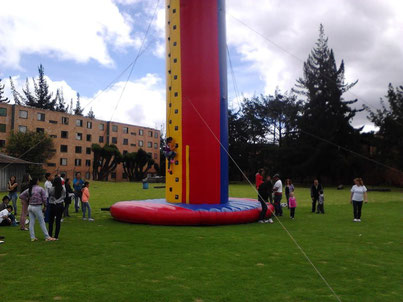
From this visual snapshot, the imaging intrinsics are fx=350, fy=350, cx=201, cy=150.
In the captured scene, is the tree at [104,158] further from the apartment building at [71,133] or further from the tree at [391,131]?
the tree at [391,131]

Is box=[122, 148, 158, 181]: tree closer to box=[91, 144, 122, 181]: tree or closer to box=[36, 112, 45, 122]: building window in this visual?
box=[91, 144, 122, 181]: tree

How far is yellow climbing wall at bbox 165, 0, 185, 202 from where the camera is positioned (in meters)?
12.2

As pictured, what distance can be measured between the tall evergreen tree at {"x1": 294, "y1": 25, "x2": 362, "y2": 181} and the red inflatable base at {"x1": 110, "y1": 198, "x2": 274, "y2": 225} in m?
30.6

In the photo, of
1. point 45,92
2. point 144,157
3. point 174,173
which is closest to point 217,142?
point 174,173

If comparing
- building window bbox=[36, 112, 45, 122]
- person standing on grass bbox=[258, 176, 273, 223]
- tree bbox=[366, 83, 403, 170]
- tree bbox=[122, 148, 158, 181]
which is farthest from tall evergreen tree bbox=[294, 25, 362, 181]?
building window bbox=[36, 112, 45, 122]

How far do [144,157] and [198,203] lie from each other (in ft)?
142

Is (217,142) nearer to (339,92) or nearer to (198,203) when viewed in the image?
(198,203)

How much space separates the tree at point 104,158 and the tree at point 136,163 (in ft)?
6.66

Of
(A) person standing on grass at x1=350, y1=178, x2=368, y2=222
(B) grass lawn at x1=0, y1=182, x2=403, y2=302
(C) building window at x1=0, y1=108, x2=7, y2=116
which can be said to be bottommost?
(B) grass lawn at x1=0, y1=182, x2=403, y2=302

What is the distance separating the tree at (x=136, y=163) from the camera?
53.2 m

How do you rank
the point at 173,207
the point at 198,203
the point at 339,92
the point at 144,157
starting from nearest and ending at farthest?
the point at 173,207, the point at 198,203, the point at 339,92, the point at 144,157

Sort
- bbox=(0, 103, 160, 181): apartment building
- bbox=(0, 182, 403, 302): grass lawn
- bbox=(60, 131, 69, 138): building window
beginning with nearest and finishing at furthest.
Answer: bbox=(0, 182, 403, 302): grass lawn → bbox=(0, 103, 160, 181): apartment building → bbox=(60, 131, 69, 138): building window

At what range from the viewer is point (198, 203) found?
11.8 meters

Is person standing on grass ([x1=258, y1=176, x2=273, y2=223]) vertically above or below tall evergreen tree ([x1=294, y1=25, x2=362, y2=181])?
below
